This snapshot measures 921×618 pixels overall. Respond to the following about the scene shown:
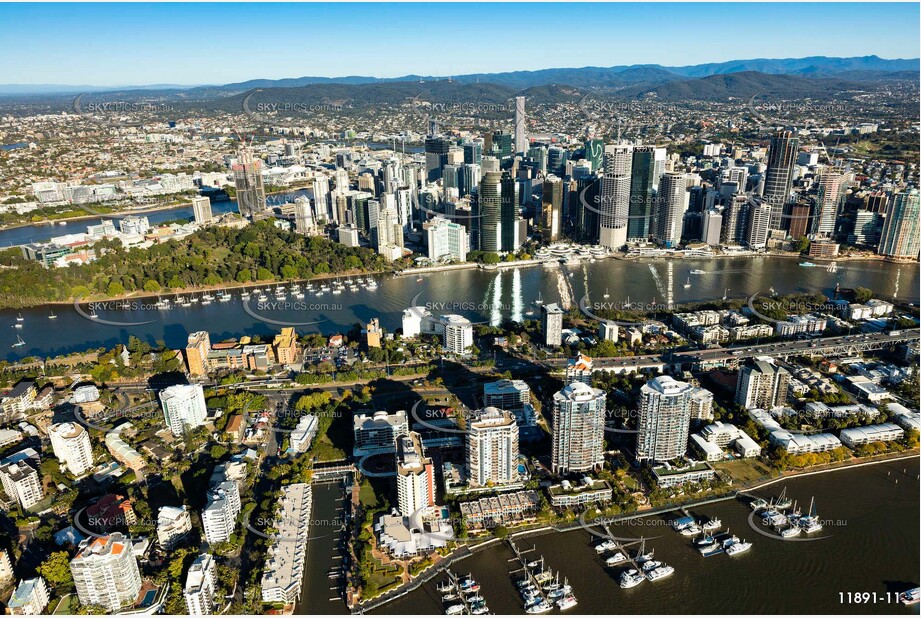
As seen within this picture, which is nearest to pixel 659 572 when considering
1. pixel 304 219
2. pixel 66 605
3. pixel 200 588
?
pixel 200 588

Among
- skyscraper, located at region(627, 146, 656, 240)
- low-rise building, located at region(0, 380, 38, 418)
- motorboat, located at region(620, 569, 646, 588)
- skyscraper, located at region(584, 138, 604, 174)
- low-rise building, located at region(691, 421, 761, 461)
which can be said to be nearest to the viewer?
motorboat, located at region(620, 569, 646, 588)

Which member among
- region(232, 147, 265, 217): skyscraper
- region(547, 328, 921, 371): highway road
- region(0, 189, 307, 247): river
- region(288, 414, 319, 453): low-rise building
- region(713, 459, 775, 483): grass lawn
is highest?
region(232, 147, 265, 217): skyscraper

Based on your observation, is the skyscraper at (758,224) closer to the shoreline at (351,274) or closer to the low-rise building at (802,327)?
the shoreline at (351,274)

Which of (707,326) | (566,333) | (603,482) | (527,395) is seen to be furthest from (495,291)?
(603,482)

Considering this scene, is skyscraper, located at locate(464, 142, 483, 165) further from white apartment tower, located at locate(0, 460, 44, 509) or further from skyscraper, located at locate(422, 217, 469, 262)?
white apartment tower, located at locate(0, 460, 44, 509)

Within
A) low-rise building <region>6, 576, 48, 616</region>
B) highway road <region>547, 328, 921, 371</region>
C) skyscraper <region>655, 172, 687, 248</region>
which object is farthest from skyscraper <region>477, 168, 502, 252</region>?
low-rise building <region>6, 576, 48, 616</region>

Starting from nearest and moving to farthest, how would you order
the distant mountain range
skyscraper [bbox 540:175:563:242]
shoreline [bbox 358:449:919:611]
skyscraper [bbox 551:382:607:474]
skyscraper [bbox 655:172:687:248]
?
shoreline [bbox 358:449:919:611]
skyscraper [bbox 551:382:607:474]
skyscraper [bbox 655:172:687:248]
skyscraper [bbox 540:175:563:242]
the distant mountain range
